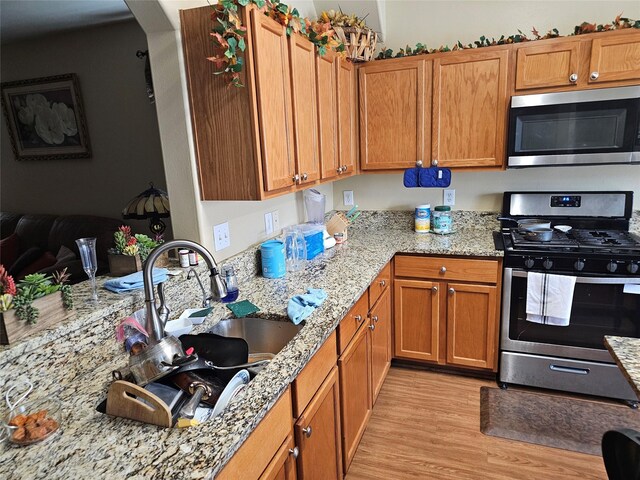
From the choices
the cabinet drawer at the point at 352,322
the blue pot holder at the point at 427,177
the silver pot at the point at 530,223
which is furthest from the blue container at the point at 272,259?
the silver pot at the point at 530,223

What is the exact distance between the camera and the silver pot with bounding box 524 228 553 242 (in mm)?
2472

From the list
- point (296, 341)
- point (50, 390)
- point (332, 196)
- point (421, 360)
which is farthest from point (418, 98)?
point (50, 390)

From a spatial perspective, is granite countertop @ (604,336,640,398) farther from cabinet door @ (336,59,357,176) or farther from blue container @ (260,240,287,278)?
cabinet door @ (336,59,357,176)

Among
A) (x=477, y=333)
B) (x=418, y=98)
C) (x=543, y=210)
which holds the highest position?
(x=418, y=98)

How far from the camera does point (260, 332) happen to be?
1.68 m

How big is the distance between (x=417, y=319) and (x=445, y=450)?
2.70 ft

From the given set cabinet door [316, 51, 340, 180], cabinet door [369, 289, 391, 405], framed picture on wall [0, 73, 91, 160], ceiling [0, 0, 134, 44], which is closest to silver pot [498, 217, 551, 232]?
cabinet door [369, 289, 391, 405]

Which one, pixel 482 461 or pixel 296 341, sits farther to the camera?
pixel 482 461

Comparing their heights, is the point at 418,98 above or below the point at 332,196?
above

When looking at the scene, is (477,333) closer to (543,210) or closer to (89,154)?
(543,210)

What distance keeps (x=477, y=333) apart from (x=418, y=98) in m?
1.56

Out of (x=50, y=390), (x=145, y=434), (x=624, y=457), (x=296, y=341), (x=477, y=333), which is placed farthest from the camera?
(x=477, y=333)

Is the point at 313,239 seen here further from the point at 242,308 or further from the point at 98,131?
the point at 98,131

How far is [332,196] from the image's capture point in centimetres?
341
